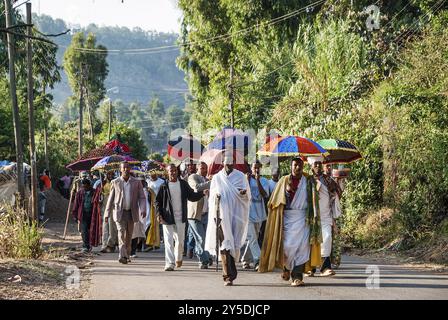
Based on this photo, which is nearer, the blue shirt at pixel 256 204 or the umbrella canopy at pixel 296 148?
the umbrella canopy at pixel 296 148

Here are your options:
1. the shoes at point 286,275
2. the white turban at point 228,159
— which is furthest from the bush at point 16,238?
the shoes at point 286,275

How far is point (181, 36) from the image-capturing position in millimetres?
49125

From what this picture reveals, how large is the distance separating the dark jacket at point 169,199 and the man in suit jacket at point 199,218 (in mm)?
159

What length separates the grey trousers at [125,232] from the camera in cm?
1566

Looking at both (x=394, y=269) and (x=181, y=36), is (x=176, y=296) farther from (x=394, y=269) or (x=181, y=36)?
(x=181, y=36)

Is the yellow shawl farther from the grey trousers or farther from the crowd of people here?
the grey trousers

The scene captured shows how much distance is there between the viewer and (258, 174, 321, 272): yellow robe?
12383 millimetres

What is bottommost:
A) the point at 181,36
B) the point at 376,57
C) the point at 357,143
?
the point at 357,143

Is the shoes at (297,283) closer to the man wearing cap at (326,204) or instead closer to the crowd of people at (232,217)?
the crowd of people at (232,217)

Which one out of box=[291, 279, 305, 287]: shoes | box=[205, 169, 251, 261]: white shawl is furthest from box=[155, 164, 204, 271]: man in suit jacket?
box=[291, 279, 305, 287]: shoes

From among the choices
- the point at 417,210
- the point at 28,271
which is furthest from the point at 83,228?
the point at 417,210

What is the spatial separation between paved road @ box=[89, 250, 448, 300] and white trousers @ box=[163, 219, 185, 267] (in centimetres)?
23

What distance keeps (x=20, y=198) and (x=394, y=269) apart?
1019 cm

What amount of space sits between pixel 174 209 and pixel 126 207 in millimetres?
1215
